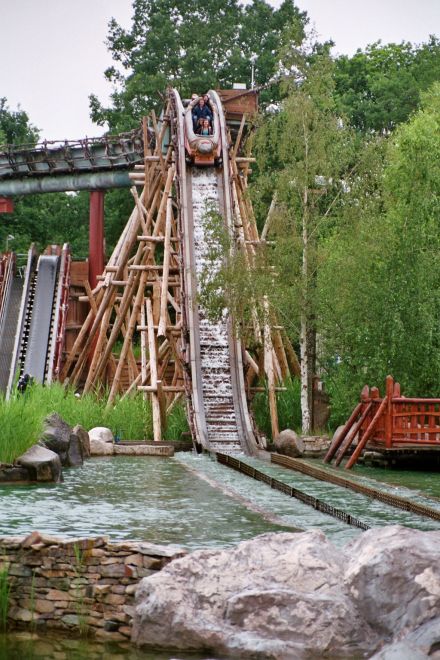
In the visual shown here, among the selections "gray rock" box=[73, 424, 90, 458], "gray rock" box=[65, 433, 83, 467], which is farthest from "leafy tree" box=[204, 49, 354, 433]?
"gray rock" box=[65, 433, 83, 467]

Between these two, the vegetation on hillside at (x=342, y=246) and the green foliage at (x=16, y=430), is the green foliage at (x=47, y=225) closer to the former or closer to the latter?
the vegetation on hillside at (x=342, y=246)

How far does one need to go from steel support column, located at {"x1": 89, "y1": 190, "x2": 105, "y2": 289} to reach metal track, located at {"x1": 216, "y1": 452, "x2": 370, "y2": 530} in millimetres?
17908

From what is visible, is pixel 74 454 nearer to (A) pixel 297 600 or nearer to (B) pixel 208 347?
(B) pixel 208 347

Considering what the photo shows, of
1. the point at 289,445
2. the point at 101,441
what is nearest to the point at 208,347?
the point at 289,445

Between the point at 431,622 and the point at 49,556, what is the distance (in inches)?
140

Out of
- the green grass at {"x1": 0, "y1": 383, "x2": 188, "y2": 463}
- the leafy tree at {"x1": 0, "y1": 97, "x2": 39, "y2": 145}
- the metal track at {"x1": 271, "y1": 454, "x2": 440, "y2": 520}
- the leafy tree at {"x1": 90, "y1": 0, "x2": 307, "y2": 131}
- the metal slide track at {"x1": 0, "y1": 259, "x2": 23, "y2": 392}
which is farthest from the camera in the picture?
the leafy tree at {"x1": 0, "y1": 97, "x2": 39, "y2": 145}

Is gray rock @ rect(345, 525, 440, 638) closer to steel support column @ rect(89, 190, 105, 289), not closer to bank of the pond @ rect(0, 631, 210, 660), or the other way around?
bank of the pond @ rect(0, 631, 210, 660)

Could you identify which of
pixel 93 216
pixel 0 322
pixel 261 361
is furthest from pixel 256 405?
pixel 93 216

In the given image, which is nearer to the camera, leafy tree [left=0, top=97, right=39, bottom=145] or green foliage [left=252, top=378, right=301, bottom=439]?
green foliage [left=252, top=378, right=301, bottom=439]

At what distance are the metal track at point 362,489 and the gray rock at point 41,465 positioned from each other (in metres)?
4.19

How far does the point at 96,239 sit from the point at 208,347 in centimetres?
1416

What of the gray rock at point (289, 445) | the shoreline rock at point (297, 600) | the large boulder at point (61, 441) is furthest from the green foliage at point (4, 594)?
the gray rock at point (289, 445)

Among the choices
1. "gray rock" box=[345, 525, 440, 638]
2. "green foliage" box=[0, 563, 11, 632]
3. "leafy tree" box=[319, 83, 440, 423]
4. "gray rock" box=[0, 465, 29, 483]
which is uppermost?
"leafy tree" box=[319, 83, 440, 423]

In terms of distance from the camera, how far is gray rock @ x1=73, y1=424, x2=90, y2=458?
22075 mm
